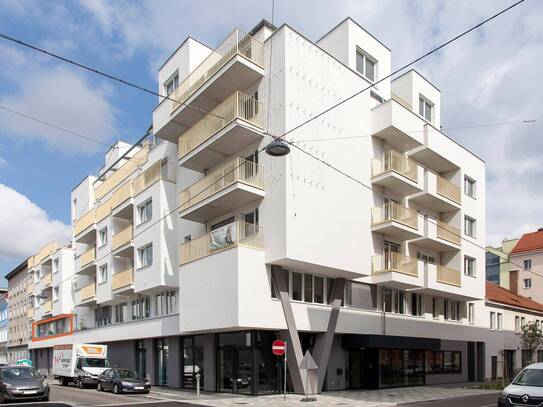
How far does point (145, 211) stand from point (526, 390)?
2211 centimetres

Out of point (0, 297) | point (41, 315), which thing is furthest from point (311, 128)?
point (0, 297)

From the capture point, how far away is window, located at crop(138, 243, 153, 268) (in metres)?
29.6

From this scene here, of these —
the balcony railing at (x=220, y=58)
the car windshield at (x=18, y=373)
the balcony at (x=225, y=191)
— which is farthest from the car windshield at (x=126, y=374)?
the balcony railing at (x=220, y=58)

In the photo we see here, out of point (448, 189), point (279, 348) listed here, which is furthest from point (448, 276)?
point (279, 348)

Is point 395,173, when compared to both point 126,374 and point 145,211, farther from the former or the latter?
point 126,374

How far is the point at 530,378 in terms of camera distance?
47.9 ft

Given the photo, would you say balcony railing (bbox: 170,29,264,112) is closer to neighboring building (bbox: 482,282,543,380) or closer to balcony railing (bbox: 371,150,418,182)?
balcony railing (bbox: 371,150,418,182)

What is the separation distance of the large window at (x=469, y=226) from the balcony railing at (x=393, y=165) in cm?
671

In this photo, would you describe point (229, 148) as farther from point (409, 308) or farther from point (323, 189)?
point (409, 308)

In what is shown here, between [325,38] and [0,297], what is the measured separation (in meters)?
69.0

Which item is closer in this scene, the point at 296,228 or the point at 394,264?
the point at 296,228

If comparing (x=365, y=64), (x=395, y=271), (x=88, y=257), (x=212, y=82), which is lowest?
(x=395, y=271)

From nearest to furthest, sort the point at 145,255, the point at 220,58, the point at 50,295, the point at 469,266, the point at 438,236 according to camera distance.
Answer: the point at 220,58 → the point at 145,255 → the point at 438,236 → the point at 469,266 → the point at 50,295

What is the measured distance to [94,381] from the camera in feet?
98.9
